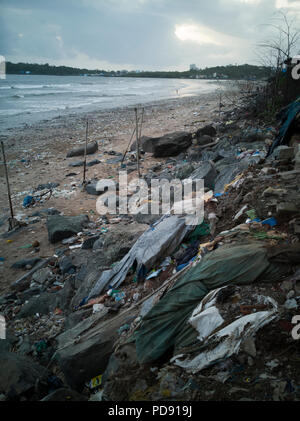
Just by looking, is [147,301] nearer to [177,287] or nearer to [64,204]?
[177,287]

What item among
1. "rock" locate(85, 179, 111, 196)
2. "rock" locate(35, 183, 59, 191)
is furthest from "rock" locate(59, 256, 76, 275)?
"rock" locate(35, 183, 59, 191)

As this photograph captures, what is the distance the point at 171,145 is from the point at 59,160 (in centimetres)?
395

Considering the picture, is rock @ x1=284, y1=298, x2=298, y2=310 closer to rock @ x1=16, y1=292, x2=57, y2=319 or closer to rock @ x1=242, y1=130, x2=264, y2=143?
rock @ x1=16, y1=292, x2=57, y2=319

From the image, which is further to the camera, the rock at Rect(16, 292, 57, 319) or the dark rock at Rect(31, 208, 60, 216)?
the dark rock at Rect(31, 208, 60, 216)

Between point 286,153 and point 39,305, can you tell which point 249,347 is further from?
point 286,153

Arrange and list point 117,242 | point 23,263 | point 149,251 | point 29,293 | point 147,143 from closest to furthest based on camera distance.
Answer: point 149,251
point 29,293
point 117,242
point 23,263
point 147,143

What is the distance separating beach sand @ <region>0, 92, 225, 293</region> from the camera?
16.2 ft

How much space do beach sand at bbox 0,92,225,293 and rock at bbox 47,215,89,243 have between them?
157 mm

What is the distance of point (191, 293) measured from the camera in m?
2.04

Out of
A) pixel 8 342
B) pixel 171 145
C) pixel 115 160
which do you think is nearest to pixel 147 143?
pixel 171 145

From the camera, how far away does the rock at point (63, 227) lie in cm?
473

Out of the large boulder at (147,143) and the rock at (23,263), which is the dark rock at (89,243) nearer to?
the rock at (23,263)

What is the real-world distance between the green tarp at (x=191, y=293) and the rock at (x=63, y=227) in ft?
10.1

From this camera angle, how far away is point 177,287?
2.17 metres
